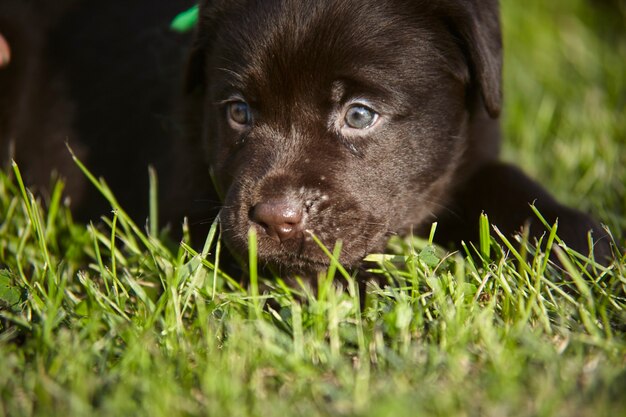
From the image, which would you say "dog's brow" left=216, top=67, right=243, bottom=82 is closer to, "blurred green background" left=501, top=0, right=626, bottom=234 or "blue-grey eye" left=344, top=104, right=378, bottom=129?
"blue-grey eye" left=344, top=104, right=378, bottom=129

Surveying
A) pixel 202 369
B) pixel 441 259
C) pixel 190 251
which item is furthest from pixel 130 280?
pixel 441 259

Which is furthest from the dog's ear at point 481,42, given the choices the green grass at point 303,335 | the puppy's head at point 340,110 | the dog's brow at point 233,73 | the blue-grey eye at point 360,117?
the dog's brow at point 233,73

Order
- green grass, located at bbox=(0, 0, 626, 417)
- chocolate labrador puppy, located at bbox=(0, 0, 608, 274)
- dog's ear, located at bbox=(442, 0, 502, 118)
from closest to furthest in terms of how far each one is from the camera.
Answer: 1. green grass, located at bbox=(0, 0, 626, 417)
2. chocolate labrador puppy, located at bbox=(0, 0, 608, 274)
3. dog's ear, located at bbox=(442, 0, 502, 118)

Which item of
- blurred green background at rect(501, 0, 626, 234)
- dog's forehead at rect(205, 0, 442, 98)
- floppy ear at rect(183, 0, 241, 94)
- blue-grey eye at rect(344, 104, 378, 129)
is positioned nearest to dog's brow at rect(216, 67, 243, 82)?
dog's forehead at rect(205, 0, 442, 98)

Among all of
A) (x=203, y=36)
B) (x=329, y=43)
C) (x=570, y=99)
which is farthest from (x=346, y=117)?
(x=570, y=99)

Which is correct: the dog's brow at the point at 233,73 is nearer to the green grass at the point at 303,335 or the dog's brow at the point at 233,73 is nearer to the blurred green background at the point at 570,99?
the green grass at the point at 303,335

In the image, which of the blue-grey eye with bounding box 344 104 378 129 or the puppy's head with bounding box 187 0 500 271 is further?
the blue-grey eye with bounding box 344 104 378 129
